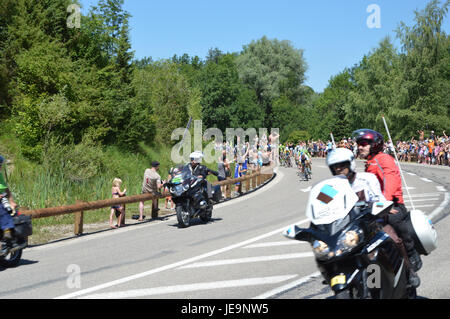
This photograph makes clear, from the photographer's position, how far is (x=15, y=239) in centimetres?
867

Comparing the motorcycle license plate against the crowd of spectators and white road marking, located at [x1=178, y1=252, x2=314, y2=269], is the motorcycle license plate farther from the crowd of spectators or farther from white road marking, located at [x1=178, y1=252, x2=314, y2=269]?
the crowd of spectators

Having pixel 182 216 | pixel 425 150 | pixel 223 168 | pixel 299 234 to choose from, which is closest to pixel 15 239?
pixel 182 216

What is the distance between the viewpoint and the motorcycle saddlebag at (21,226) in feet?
28.6

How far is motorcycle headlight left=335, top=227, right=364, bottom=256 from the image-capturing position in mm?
4410

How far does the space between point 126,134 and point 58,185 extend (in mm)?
20551

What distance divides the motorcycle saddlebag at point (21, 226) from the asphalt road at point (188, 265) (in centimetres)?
56

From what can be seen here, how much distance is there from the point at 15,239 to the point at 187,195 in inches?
204

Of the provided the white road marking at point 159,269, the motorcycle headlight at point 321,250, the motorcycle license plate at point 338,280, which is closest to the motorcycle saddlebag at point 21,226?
the white road marking at point 159,269

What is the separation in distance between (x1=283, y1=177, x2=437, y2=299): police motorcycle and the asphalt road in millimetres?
1665
